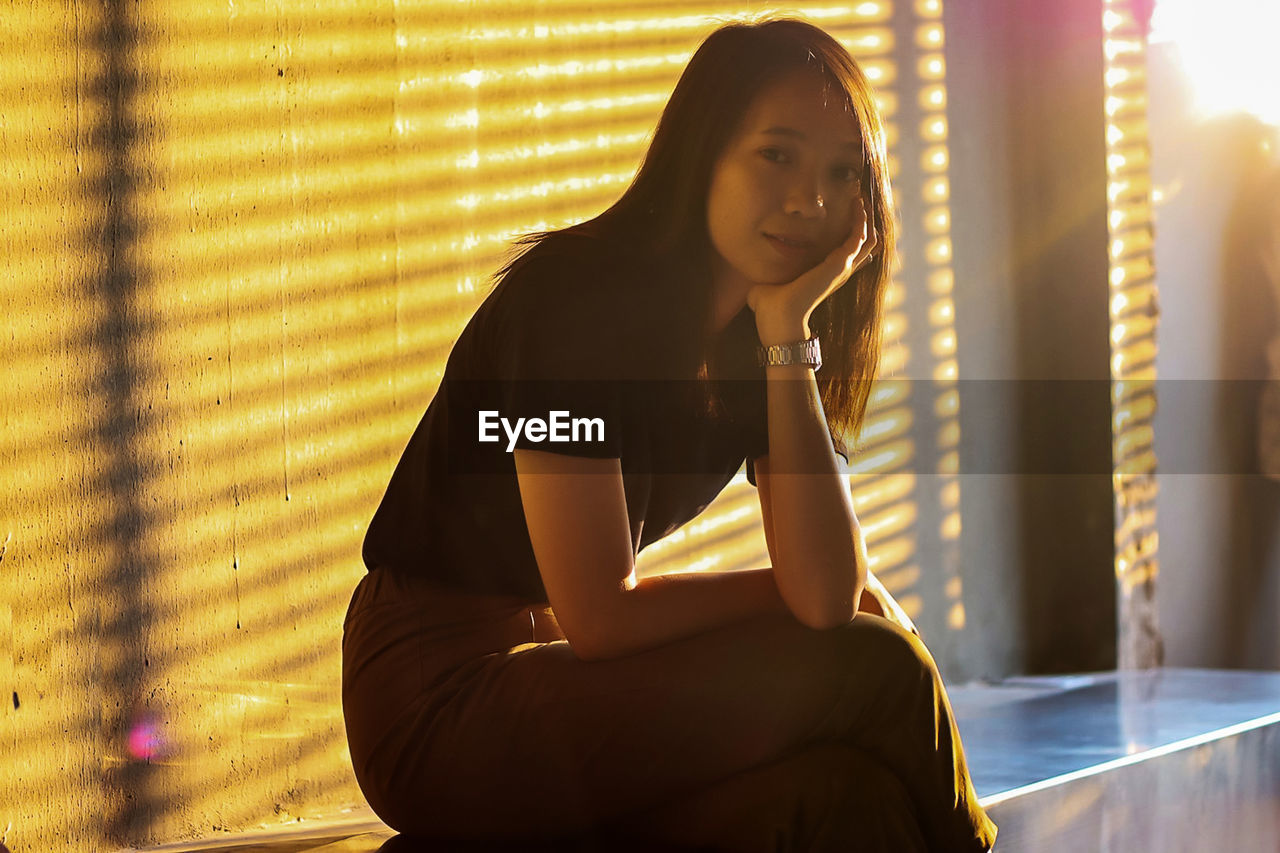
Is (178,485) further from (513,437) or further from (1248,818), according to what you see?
(1248,818)

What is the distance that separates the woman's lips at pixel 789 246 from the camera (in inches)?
48.5

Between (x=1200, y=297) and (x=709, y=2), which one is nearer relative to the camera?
(x=709, y=2)

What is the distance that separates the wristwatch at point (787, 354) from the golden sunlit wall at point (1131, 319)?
1.45 m

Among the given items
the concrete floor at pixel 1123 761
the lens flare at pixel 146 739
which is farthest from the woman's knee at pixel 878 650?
the lens flare at pixel 146 739

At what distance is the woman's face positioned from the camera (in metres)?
1.21

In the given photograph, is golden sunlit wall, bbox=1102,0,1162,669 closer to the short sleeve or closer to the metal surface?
the metal surface

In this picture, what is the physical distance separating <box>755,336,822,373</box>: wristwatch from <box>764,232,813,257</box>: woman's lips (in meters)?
0.10

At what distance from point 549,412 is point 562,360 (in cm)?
5

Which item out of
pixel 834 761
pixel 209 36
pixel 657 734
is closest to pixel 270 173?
pixel 209 36

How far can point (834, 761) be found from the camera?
1.09 meters

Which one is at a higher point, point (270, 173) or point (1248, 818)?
point (270, 173)

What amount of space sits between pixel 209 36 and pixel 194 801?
0.79 meters

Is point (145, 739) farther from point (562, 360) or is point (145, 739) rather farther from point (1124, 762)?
point (1124, 762)

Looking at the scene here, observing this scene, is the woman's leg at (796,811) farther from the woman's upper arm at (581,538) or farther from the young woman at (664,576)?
the woman's upper arm at (581,538)
